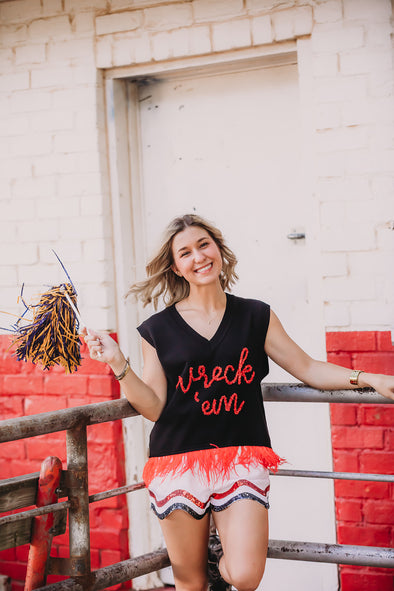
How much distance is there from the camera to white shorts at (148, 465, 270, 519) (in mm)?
2219

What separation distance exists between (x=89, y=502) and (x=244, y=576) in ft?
1.76

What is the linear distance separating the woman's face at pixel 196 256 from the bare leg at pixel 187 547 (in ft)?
2.61

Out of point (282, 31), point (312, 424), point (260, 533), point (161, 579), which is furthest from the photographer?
point (161, 579)

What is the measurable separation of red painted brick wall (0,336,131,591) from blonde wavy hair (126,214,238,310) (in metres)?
1.05

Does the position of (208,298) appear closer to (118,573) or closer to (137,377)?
(137,377)

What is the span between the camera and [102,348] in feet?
6.99

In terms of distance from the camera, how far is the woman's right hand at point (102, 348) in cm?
211

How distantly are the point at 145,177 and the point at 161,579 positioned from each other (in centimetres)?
216

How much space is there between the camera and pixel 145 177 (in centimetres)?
372

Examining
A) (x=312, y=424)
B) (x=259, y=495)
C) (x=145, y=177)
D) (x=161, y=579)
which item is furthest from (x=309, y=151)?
(x=161, y=579)

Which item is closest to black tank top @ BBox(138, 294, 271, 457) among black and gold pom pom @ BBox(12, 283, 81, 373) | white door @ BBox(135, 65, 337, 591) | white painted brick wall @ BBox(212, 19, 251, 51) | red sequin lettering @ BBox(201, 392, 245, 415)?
red sequin lettering @ BBox(201, 392, 245, 415)

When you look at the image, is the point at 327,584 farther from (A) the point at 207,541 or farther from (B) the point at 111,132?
(B) the point at 111,132

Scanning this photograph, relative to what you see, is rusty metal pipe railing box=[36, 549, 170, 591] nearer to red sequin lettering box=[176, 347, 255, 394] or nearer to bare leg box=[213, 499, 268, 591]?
bare leg box=[213, 499, 268, 591]

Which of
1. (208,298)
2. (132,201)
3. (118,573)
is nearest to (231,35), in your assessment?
(132,201)
